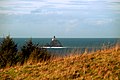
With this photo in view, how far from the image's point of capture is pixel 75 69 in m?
14.8

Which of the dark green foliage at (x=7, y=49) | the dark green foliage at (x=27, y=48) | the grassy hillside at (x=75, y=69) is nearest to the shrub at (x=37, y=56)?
the grassy hillside at (x=75, y=69)

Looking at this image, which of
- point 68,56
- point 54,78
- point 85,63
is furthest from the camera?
point 68,56

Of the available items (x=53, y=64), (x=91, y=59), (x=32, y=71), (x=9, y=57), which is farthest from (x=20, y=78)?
(x=9, y=57)

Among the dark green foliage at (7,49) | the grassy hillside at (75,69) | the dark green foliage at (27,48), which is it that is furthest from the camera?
the dark green foliage at (27,48)

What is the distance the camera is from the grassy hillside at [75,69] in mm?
14000

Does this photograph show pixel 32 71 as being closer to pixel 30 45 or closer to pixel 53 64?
pixel 53 64

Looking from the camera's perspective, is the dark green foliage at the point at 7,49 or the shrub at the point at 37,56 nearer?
the shrub at the point at 37,56

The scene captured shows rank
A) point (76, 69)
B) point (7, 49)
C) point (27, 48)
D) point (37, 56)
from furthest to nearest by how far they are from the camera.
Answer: point (27, 48) < point (7, 49) < point (37, 56) < point (76, 69)

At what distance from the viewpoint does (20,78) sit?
14922 mm

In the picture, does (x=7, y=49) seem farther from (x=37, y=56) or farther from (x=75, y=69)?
(x=75, y=69)

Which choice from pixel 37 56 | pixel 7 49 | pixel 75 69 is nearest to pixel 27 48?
pixel 7 49

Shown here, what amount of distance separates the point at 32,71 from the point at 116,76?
13.1 ft

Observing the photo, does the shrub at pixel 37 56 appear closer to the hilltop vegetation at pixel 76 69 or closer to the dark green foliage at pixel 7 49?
the hilltop vegetation at pixel 76 69

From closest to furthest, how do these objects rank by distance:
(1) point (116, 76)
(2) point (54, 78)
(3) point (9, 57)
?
(1) point (116, 76) < (2) point (54, 78) < (3) point (9, 57)
